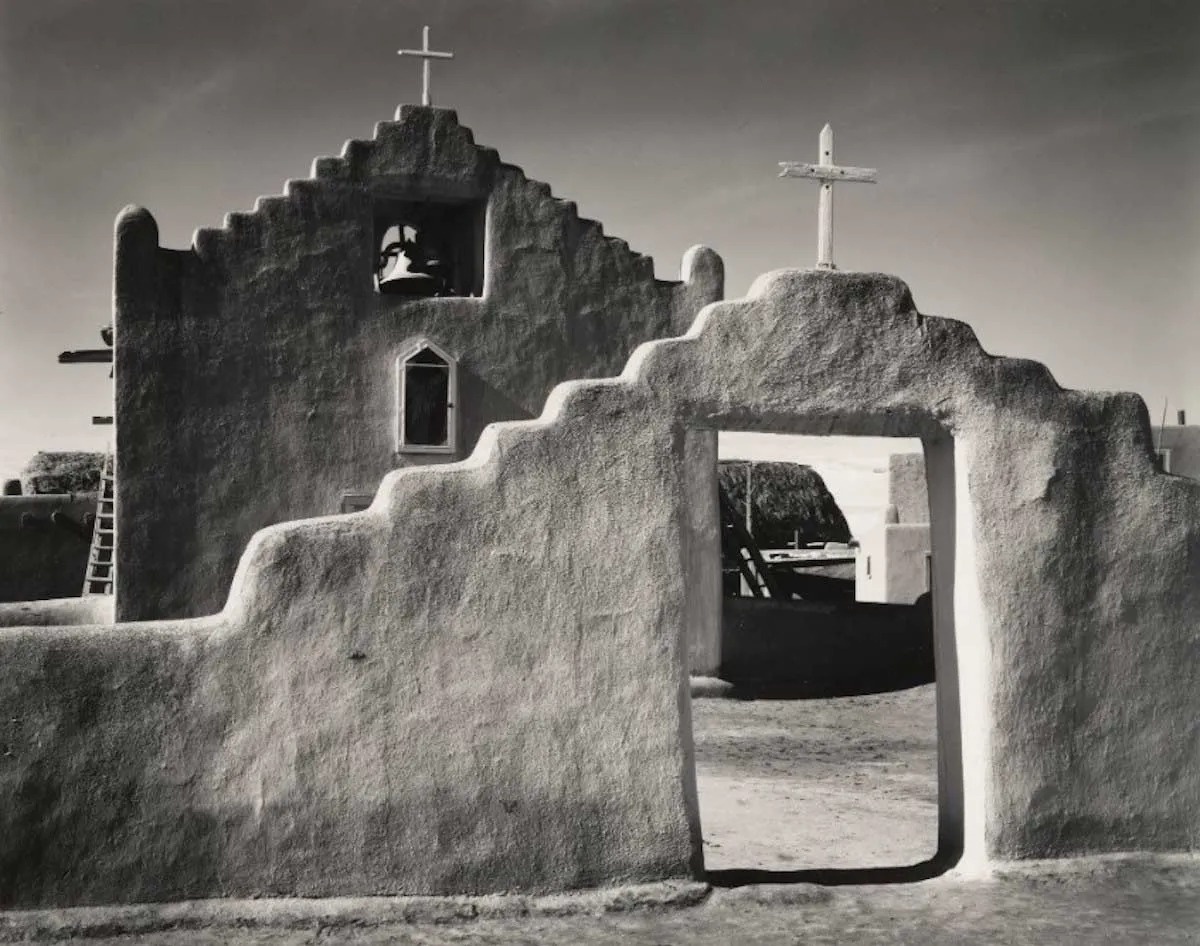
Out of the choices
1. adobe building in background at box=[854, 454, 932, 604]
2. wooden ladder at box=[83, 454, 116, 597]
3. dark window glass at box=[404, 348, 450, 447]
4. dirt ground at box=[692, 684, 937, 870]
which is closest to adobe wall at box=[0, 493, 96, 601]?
wooden ladder at box=[83, 454, 116, 597]

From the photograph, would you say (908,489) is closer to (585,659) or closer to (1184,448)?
(1184,448)

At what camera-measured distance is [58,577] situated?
17031 mm

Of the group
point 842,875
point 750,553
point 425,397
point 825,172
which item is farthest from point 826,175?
point 750,553

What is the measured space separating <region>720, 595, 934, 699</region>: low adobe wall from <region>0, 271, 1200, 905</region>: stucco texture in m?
7.25

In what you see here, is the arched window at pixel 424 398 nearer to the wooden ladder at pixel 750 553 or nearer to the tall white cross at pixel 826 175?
the wooden ladder at pixel 750 553

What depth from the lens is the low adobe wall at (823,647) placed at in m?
13.8

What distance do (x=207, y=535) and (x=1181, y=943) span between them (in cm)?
928

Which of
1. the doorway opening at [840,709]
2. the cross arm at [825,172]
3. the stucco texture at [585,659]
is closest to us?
the stucco texture at [585,659]

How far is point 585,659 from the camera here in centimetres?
572

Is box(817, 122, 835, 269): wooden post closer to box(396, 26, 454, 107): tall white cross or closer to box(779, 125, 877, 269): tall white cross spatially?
box(779, 125, 877, 269): tall white cross

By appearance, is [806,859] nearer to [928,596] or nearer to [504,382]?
[504,382]

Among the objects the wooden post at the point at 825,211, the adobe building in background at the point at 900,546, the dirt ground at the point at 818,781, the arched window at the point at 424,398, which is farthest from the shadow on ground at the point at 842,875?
the adobe building in background at the point at 900,546

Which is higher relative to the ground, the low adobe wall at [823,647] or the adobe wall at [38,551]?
the adobe wall at [38,551]

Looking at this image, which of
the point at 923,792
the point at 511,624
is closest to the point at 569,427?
the point at 511,624
